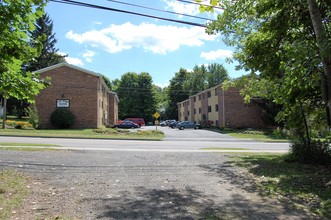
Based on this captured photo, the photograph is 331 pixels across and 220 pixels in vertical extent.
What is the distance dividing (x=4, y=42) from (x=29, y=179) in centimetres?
348

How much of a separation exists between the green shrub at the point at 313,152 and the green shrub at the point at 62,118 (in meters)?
29.9

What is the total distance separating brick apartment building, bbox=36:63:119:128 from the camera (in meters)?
39.4

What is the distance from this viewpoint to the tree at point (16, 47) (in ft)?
21.9

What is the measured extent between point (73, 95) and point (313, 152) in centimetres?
3213

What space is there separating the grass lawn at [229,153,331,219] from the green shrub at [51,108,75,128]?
29.2 m

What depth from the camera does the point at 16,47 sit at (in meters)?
6.96

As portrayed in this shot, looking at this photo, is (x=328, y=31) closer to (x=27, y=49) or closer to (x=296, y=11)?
(x=296, y=11)

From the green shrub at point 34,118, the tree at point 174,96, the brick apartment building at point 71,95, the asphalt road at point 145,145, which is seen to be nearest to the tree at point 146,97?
the tree at point 174,96

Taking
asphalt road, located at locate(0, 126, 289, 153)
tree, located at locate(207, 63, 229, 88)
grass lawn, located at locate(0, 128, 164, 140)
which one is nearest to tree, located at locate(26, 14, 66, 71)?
grass lawn, located at locate(0, 128, 164, 140)

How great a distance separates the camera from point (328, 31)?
360 inches

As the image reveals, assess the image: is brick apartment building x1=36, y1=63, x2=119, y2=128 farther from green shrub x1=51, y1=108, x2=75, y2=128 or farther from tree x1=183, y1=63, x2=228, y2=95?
tree x1=183, y1=63, x2=228, y2=95

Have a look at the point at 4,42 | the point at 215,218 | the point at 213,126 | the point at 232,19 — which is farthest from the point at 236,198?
the point at 213,126

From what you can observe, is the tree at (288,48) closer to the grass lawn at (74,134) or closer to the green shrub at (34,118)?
the grass lawn at (74,134)

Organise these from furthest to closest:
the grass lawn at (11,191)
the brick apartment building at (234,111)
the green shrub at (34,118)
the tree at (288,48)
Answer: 1. the brick apartment building at (234,111)
2. the green shrub at (34,118)
3. the tree at (288,48)
4. the grass lawn at (11,191)
